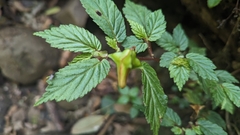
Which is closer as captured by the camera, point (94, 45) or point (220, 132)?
point (94, 45)

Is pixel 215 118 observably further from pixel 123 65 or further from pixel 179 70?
pixel 123 65

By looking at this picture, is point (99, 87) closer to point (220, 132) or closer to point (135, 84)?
point (135, 84)

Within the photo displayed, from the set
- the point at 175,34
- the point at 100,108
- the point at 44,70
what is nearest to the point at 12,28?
the point at 44,70

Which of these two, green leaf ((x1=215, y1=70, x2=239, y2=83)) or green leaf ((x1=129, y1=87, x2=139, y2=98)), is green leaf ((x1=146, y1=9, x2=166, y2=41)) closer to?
green leaf ((x1=215, y1=70, x2=239, y2=83))

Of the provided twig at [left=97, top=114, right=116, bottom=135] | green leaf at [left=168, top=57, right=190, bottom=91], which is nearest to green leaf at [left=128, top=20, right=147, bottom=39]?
green leaf at [left=168, top=57, right=190, bottom=91]

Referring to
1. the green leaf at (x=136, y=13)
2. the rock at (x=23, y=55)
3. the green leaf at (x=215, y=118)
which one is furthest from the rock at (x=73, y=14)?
the green leaf at (x=215, y=118)
